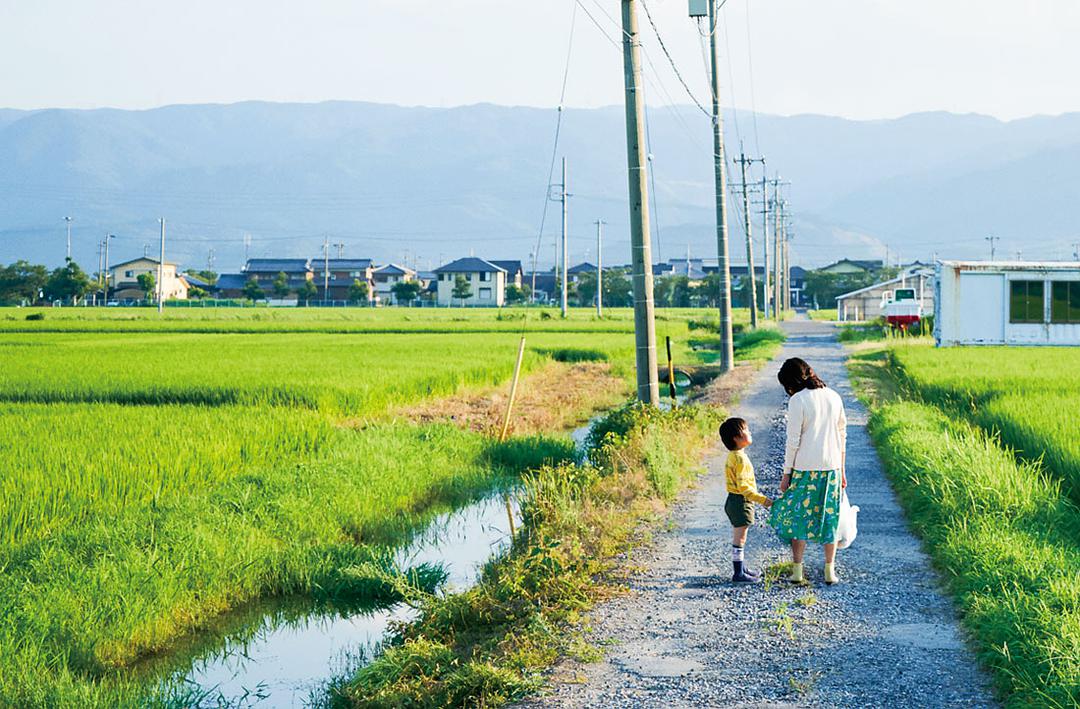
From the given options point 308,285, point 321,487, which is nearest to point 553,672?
point 321,487

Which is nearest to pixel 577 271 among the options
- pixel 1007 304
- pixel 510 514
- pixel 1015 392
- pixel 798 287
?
pixel 798 287

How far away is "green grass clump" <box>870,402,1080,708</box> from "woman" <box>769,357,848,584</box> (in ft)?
2.74

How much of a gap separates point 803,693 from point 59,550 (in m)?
5.41

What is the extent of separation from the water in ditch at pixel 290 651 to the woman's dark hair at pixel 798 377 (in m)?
2.71

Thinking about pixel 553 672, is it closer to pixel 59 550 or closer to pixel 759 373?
pixel 59 550

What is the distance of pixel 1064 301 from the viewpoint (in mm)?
29875

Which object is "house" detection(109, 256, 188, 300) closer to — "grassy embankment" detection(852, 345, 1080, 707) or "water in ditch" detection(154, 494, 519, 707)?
"grassy embankment" detection(852, 345, 1080, 707)

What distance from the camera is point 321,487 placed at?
35.9 ft

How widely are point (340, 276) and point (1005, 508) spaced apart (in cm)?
11990

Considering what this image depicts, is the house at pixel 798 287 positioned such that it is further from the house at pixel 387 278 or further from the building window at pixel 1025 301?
the building window at pixel 1025 301

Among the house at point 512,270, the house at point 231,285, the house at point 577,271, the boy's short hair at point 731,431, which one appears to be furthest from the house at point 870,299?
the house at point 512,270

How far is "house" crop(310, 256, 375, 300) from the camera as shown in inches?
4679

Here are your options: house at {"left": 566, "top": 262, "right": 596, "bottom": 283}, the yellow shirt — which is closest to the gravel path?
the yellow shirt

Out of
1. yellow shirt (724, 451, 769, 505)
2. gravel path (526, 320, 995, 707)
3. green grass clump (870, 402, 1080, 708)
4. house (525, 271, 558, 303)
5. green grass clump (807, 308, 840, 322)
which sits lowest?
green grass clump (807, 308, 840, 322)
